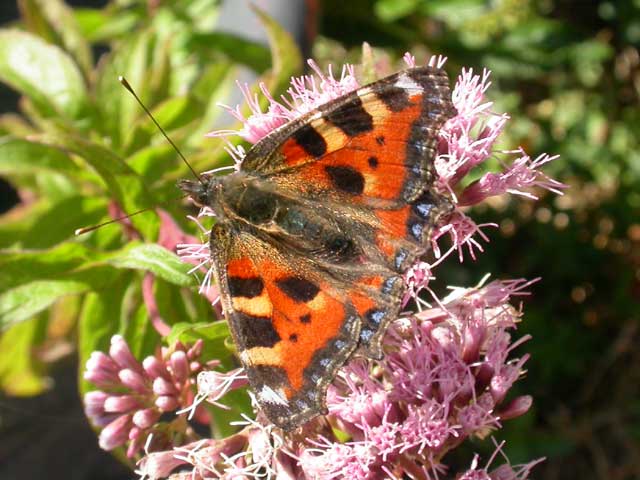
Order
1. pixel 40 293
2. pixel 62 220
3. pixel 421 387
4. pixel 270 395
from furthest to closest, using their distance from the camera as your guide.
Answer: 1. pixel 62 220
2. pixel 40 293
3. pixel 421 387
4. pixel 270 395

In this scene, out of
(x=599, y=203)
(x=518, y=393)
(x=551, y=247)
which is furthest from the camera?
(x=599, y=203)

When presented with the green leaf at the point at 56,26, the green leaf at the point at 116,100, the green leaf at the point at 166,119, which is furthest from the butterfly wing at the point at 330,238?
the green leaf at the point at 56,26

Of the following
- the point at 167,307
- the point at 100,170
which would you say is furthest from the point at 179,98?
the point at 167,307

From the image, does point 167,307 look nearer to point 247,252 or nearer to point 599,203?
point 247,252

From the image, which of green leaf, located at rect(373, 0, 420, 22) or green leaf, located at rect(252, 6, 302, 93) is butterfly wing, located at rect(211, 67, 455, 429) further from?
green leaf, located at rect(373, 0, 420, 22)

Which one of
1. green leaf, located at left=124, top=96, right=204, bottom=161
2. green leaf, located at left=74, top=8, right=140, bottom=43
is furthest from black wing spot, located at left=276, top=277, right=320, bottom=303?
green leaf, located at left=74, top=8, right=140, bottom=43

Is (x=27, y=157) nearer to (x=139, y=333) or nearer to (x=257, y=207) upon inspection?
(x=139, y=333)

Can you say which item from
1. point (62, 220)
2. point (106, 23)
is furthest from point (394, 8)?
point (62, 220)
